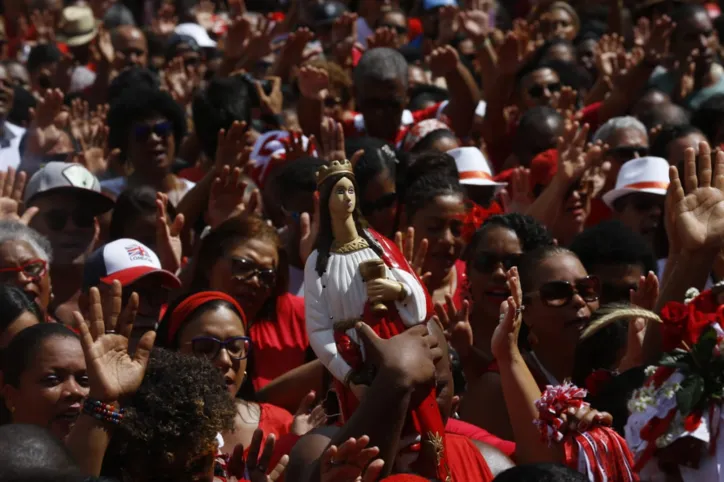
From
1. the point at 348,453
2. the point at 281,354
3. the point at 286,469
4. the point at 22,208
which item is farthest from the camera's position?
the point at 22,208

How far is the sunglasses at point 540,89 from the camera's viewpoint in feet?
32.0

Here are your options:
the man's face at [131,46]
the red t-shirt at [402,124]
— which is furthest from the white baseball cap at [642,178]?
the man's face at [131,46]

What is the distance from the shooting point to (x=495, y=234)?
21.8 ft

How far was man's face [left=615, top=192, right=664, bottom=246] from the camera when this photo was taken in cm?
769

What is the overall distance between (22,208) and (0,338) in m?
2.03

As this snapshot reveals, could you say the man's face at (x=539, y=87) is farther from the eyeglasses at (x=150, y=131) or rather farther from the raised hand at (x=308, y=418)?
the raised hand at (x=308, y=418)

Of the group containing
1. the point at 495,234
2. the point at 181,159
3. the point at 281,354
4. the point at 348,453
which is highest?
the point at 348,453

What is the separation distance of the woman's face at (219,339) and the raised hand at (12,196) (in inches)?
74.2

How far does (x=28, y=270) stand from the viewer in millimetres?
6344

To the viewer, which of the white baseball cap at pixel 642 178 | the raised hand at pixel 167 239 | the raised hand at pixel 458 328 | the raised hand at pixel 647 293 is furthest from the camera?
the white baseball cap at pixel 642 178

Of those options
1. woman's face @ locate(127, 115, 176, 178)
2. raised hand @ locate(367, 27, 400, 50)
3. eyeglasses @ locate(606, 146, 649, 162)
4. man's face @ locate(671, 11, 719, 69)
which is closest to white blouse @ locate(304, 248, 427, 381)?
woman's face @ locate(127, 115, 176, 178)

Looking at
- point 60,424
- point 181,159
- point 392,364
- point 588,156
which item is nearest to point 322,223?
point 392,364

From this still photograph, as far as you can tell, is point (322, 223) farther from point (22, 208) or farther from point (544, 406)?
point (22, 208)

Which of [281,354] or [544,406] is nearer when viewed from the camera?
[544,406]
